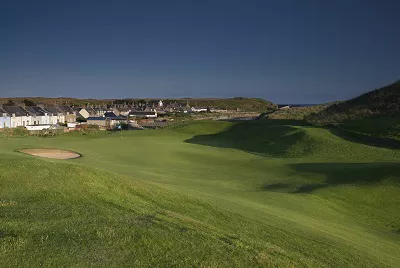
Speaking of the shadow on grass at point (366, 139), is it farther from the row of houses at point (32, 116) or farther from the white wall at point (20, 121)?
the white wall at point (20, 121)

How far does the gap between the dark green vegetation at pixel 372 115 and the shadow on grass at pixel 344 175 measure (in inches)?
674

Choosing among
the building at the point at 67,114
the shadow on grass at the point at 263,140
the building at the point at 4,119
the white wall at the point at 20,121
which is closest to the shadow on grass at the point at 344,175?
the shadow on grass at the point at 263,140

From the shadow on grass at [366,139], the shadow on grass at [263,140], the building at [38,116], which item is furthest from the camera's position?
the building at [38,116]

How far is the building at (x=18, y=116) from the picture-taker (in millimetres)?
94569

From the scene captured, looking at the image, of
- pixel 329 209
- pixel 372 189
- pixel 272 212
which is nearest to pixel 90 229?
pixel 272 212

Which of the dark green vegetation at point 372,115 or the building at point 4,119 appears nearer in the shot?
the dark green vegetation at point 372,115

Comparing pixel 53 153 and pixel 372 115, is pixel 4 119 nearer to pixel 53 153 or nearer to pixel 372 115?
pixel 53 153

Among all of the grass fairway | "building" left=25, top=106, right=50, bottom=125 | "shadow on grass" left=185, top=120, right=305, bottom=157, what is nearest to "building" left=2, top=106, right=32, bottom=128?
"building" left=25, top=106, right=50, bottom=125

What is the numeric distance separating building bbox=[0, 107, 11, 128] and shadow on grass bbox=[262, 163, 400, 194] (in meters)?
81.3

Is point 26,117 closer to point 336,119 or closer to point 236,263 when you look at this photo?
point 336,119

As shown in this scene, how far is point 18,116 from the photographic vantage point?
97000 mm

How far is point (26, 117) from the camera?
10094 centimetres

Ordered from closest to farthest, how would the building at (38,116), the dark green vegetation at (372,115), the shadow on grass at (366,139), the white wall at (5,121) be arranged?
the shadow on grass at (366,139) → the dark green vegetation at (372,115) → the white wall at (5,121) → the building at (38,116)

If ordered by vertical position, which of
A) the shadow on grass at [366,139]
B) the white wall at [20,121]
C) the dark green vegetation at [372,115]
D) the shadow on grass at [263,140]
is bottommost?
the white wall at [20,121]
